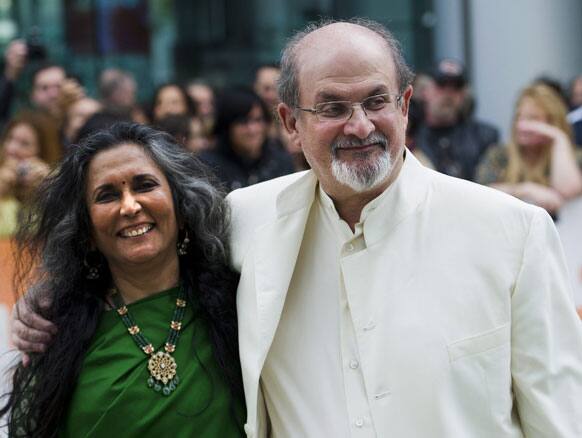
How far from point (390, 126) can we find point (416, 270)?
424mm

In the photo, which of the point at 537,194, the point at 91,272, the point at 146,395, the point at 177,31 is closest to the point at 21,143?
the point at 537,194

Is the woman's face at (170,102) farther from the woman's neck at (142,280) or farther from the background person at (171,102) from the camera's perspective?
the woman's neck at (142,280)

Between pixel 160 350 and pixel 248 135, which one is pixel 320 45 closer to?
pixel 160 350

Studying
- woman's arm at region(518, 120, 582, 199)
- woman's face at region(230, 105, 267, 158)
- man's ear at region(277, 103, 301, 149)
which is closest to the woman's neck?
man's ear at region(277, 103, 301, 149)

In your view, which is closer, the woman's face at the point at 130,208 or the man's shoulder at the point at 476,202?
the man's shoulder at the point at 476,202

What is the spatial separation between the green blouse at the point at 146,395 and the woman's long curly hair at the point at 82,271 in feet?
0.13

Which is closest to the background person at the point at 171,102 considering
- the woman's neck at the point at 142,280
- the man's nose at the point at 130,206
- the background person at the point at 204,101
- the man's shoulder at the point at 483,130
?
the background person at the point at 204,101

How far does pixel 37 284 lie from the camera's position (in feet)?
14.0

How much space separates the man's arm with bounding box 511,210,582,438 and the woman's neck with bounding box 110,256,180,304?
1207 mm

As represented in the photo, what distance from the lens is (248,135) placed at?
7.18 metres

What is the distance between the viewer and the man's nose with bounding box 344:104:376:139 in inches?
142

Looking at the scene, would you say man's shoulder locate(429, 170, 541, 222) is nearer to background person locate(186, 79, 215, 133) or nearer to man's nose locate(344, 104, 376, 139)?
man's nose locate(344, 104, 376, 139)

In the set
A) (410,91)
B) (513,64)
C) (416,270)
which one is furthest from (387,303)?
(513,64)

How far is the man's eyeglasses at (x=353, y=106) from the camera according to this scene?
3.65 metres
